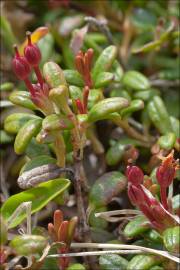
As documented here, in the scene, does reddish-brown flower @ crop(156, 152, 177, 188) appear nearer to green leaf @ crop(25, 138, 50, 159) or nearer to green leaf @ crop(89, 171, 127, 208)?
green leaf @ crop(89, 171, 127, 208)

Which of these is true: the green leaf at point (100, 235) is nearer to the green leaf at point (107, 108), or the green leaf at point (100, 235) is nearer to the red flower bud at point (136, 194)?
the red flower bud at point (136, 194)

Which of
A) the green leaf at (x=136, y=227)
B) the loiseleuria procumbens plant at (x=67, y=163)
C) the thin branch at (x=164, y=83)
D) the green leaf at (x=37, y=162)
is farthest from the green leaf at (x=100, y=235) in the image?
the thin branch at (x=164, y=83)

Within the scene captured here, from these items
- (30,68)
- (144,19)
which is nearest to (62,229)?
(30,68)

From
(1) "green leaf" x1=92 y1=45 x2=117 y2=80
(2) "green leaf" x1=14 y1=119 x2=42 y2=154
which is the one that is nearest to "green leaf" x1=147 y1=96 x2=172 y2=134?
(1) "green leaf" x1=92 y1=45 x2=117 y2=80

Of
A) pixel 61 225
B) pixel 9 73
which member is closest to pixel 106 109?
pixel 61 225

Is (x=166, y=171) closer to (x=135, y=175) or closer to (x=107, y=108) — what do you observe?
(x=135, y=175)
